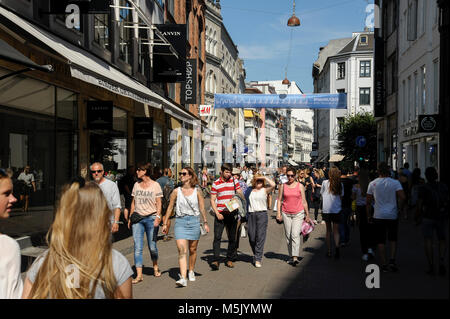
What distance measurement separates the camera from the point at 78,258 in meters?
2.48

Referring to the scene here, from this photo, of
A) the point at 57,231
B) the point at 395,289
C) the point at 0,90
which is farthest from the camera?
the point at 0,90

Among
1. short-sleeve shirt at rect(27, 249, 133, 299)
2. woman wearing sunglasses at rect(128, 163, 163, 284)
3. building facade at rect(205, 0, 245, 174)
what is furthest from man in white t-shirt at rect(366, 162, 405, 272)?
building facade at rect(205, 0, 245, 174)

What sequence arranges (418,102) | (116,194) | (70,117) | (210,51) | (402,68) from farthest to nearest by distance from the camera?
(210,51), (70,117), (116,194), (402,68), (418,102)

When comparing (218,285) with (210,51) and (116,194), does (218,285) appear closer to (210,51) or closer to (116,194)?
→ (116,194)

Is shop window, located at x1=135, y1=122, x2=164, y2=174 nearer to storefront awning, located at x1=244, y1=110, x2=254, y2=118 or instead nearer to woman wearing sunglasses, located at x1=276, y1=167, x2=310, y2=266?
woman wearing sunglasses, located at x1=276, y1=167, x2=310, y2=266

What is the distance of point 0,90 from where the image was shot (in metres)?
9.65

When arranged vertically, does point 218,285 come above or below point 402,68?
below

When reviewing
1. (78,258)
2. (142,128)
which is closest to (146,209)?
(78,258)

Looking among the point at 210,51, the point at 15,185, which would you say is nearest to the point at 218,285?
the point at 15,185

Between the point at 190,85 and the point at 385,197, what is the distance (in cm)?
2287

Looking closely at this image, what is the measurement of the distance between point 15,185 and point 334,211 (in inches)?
241

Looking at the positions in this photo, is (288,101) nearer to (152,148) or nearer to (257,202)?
(152,148)

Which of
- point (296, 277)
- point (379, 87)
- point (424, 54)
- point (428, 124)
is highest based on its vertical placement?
point (379, 87)

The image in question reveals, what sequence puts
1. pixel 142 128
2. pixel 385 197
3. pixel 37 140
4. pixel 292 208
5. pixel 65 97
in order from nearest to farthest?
1. pixel 385 197
2. pixel 292 208
3. pixel 37 140
4. pixel 65 97
5. pixel 142 128
